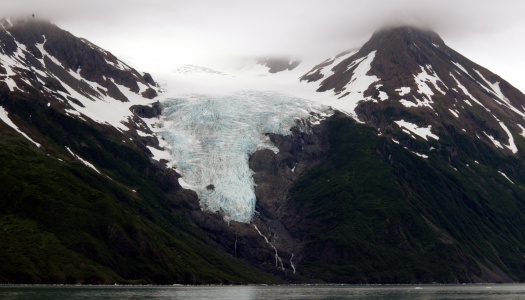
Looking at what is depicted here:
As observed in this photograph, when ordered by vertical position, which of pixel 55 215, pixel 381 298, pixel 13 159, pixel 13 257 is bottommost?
pixel 381 298

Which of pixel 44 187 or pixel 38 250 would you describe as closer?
pixel 38 250

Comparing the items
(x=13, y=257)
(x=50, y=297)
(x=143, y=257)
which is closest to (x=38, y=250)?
(x=13, y=257)

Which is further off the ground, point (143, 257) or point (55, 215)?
point (55, 215)

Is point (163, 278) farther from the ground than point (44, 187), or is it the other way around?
point (44, 187)

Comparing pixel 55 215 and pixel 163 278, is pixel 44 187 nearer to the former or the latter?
pixel 55 215

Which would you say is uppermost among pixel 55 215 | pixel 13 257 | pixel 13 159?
pixel 13 159

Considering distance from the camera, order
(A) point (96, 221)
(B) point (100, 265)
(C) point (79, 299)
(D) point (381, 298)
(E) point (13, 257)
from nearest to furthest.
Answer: (C) point (79, 299), (D) point (381, 298), (E) point (13, 257), (B) point (100, 265), (A) point (96, 221)

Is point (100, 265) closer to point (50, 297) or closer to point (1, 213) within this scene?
point (1, 213)

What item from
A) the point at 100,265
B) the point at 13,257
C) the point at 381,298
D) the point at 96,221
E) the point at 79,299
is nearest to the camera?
the point at 79,299

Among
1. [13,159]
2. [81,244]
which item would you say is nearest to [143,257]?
[81,244]
